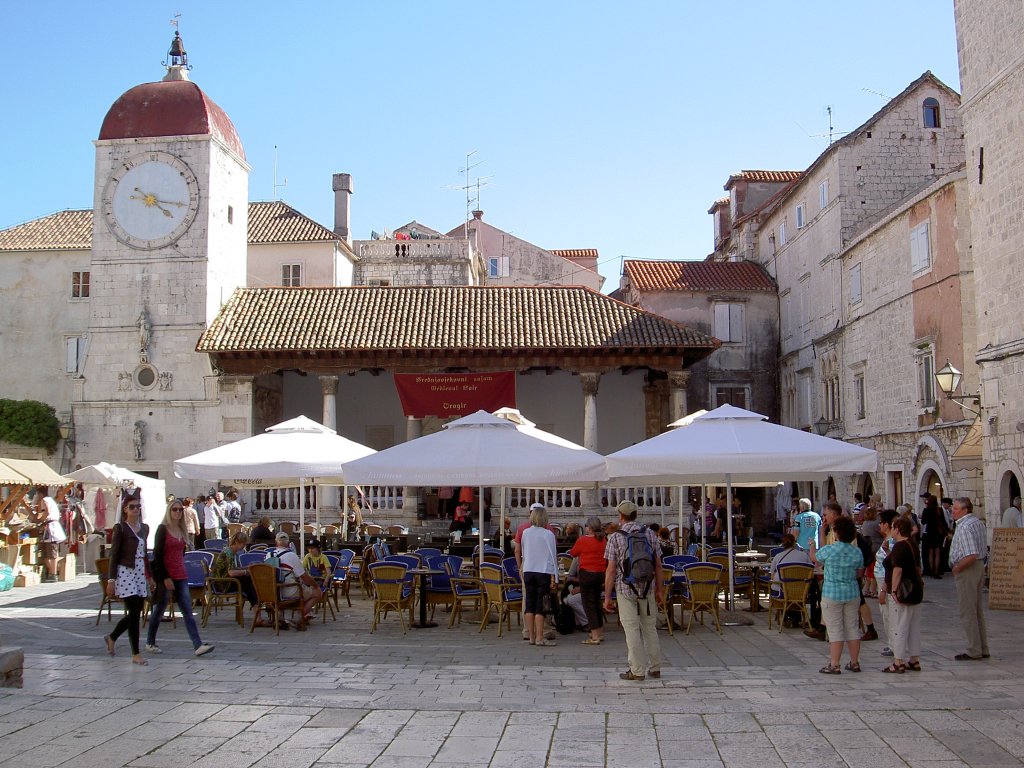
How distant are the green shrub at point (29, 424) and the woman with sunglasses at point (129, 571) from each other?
21941 millimetres

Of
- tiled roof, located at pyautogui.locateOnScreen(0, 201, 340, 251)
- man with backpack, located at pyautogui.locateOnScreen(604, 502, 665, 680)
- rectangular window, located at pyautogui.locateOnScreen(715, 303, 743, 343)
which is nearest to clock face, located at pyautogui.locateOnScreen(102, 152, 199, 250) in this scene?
tiled roof, located at pyautogui.locateOnScreen(0, 201, 340, 251)

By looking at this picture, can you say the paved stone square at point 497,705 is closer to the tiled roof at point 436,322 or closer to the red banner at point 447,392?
the red banner at point 447,392

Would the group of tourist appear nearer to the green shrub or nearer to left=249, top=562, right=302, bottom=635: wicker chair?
left=249, top=562, right=302, bottom=635: wicker chair

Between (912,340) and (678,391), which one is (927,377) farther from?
(678,391)

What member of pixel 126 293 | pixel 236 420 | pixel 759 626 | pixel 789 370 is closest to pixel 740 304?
pixel 789 370

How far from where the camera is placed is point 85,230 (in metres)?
32.9

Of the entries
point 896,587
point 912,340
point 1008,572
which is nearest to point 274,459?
point 896,587

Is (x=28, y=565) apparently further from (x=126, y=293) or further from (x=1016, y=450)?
(x=1016, y=450)

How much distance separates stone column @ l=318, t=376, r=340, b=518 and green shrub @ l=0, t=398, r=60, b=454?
10.4 meters

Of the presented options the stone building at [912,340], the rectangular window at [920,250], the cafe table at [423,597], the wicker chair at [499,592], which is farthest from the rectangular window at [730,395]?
the wicker chair at [499,592]

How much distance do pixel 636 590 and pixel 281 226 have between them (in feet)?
96.0

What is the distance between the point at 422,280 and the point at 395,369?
40.1 ft

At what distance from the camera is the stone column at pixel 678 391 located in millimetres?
24344

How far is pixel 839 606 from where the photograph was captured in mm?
8445
